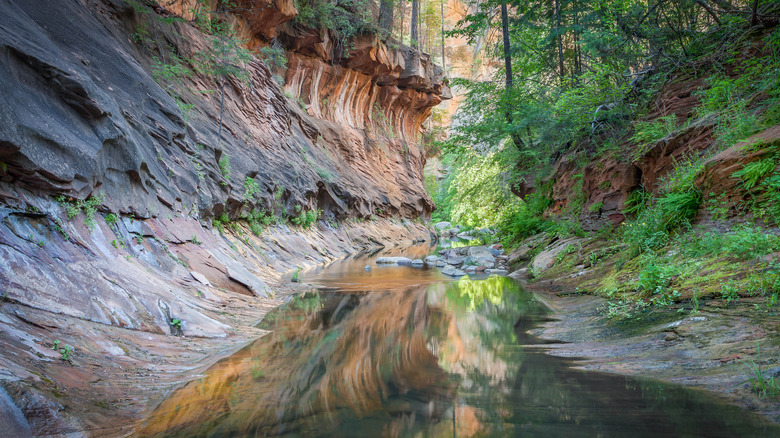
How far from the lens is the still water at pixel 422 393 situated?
8.43ft

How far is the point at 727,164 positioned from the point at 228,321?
6.76 m

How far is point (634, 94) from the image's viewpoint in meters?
9.28

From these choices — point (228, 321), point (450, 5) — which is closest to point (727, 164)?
point (228, 321)

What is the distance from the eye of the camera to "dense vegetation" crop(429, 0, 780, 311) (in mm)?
4801

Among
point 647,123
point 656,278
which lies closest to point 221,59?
point 647,123

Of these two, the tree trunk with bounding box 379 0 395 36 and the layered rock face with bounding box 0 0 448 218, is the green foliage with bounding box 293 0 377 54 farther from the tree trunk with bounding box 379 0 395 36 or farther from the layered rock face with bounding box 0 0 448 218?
the tree trunk with bounding box 379 0 395 36

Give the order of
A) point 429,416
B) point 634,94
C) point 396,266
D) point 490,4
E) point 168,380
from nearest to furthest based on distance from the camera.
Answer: point 429,416
point 168,380
point 634,94
point 396,266
point 490,4

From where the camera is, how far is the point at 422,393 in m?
3.26

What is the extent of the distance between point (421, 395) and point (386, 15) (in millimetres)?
27421

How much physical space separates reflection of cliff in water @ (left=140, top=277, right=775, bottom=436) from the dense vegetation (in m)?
1.74

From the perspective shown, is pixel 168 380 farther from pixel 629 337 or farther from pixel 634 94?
pixel 634 94

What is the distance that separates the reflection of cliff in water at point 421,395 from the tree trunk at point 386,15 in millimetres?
24358

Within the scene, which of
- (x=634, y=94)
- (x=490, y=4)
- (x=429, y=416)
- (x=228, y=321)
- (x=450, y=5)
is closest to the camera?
(x=429, y=416)

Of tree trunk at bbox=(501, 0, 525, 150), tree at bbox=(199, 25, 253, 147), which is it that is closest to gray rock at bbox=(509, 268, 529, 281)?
tree trunk at bbox=(501, 0, 525, 150)
